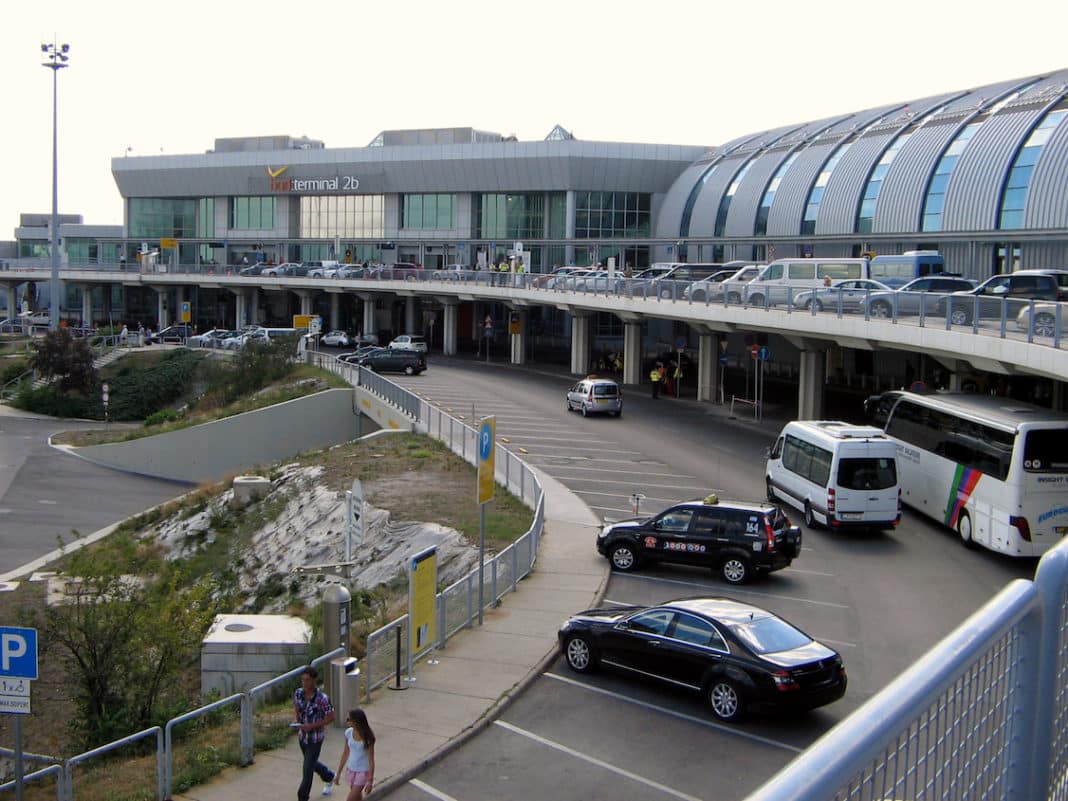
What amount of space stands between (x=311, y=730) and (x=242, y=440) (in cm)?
3963

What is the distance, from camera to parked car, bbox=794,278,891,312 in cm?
3369

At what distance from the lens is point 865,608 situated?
20.5m

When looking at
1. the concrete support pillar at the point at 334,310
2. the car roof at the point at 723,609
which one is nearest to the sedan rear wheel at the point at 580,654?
the car roof at the point at 723,609

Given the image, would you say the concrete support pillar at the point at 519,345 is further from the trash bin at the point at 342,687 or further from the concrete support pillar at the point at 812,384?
the trash bin at the point at 342,687

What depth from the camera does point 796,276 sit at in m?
44.3

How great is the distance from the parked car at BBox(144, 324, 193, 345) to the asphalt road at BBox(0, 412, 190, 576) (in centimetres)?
2549

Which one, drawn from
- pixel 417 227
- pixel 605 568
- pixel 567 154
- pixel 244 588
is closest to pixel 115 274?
pixel 417 227

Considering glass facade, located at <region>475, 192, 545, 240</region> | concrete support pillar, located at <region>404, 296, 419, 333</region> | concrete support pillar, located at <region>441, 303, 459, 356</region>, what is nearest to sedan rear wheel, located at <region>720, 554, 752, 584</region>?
concrete support pillar, located at <region>441, 303, 459, 356</region>

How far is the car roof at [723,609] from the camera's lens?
50.6 ft

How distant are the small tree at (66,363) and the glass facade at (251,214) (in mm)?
30443

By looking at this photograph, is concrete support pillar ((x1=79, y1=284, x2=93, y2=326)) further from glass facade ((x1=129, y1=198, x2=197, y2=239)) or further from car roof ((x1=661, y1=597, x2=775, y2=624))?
car roof ((x1=661, y1=597, x2=775, y2=624))

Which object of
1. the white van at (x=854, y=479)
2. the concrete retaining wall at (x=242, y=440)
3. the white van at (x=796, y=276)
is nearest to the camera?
the white van at (x=854, y=479)

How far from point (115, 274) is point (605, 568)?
77.2 m

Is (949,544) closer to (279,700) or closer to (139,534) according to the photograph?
(279,700)
